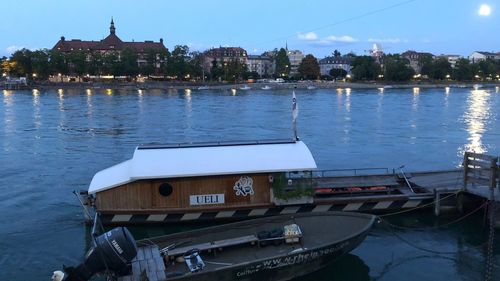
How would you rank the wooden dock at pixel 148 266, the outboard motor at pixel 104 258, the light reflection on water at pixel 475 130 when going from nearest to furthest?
the outboard motor at pixel 104 258 → the wooden dock at pixel 148 266 → the light reflection on water at pixel 475 130

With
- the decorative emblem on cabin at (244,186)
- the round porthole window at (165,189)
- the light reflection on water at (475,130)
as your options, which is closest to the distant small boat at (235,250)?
the decorative emblem on cabin at (244,186)

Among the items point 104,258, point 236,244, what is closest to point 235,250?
point 236,244

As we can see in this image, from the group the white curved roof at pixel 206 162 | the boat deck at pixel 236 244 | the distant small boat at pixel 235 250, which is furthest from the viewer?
the white curved roof at pixel 206 162

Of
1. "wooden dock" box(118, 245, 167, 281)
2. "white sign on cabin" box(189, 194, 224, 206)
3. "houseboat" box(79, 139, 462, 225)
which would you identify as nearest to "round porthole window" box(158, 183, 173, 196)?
"houseboat" box(79, 139, 462, 225)

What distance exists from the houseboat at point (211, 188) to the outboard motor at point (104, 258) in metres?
5.72

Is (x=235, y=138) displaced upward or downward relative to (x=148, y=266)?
downward

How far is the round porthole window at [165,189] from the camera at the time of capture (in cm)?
1847

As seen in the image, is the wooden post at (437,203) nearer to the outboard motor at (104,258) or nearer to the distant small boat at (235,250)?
the distant small boat at (235,250)

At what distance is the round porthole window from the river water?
1554 millimetres

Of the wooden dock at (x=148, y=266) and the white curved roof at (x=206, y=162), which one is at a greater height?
the white curved roof at (x=206, y=162)

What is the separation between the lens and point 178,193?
18641mm

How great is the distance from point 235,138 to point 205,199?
30048mm

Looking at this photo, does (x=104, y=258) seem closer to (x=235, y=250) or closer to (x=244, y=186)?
(x=235, y=250)

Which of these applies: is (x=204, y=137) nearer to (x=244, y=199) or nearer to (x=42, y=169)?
(x=42, y=169)
